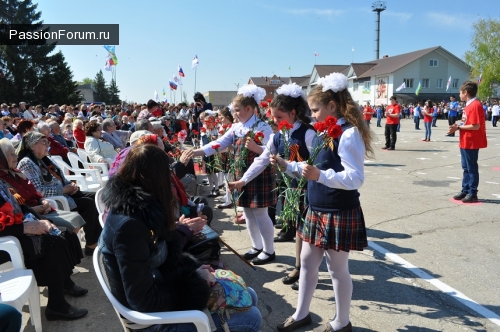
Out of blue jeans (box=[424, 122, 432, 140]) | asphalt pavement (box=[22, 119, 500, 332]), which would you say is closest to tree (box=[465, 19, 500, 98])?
blue jeans (box=[424, 122, 432, 140])

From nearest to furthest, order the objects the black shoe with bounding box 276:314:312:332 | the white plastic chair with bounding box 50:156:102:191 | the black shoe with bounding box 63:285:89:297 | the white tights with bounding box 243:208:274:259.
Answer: the black shoe with bounding box 276:314:312:332 → the black shoe with bounding box 63:285:89:297 → the white tights with bounding box 243:208:274:259 → the white plastic chair with bounding box 50:156:102:191

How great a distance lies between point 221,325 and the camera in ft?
7.01

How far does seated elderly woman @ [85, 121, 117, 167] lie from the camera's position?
7230mm

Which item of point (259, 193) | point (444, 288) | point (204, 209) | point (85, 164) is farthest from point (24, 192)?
point (444, 288)

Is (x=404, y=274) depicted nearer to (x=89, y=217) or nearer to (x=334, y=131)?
(x=334, y=131)

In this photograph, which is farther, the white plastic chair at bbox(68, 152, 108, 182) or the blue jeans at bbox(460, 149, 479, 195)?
the white plastic chair at bbox(68, 152, 108, 182)

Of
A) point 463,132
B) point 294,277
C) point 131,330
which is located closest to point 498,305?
point 294,277

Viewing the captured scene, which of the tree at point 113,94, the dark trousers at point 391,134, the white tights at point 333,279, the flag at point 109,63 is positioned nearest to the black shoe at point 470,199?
the white tights at point 333,279

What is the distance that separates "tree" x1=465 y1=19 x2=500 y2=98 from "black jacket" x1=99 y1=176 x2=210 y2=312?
178 ft

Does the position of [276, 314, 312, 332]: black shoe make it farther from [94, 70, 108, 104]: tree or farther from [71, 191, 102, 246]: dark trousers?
[94, 70, 108, 104]: tree

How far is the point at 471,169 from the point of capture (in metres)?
6.52

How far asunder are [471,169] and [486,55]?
162ft

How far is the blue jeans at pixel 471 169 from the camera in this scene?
21.3 feet

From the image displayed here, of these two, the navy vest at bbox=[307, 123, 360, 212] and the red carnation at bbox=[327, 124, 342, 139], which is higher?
the red carnation at bbox=[327, 124, 342, 139]
